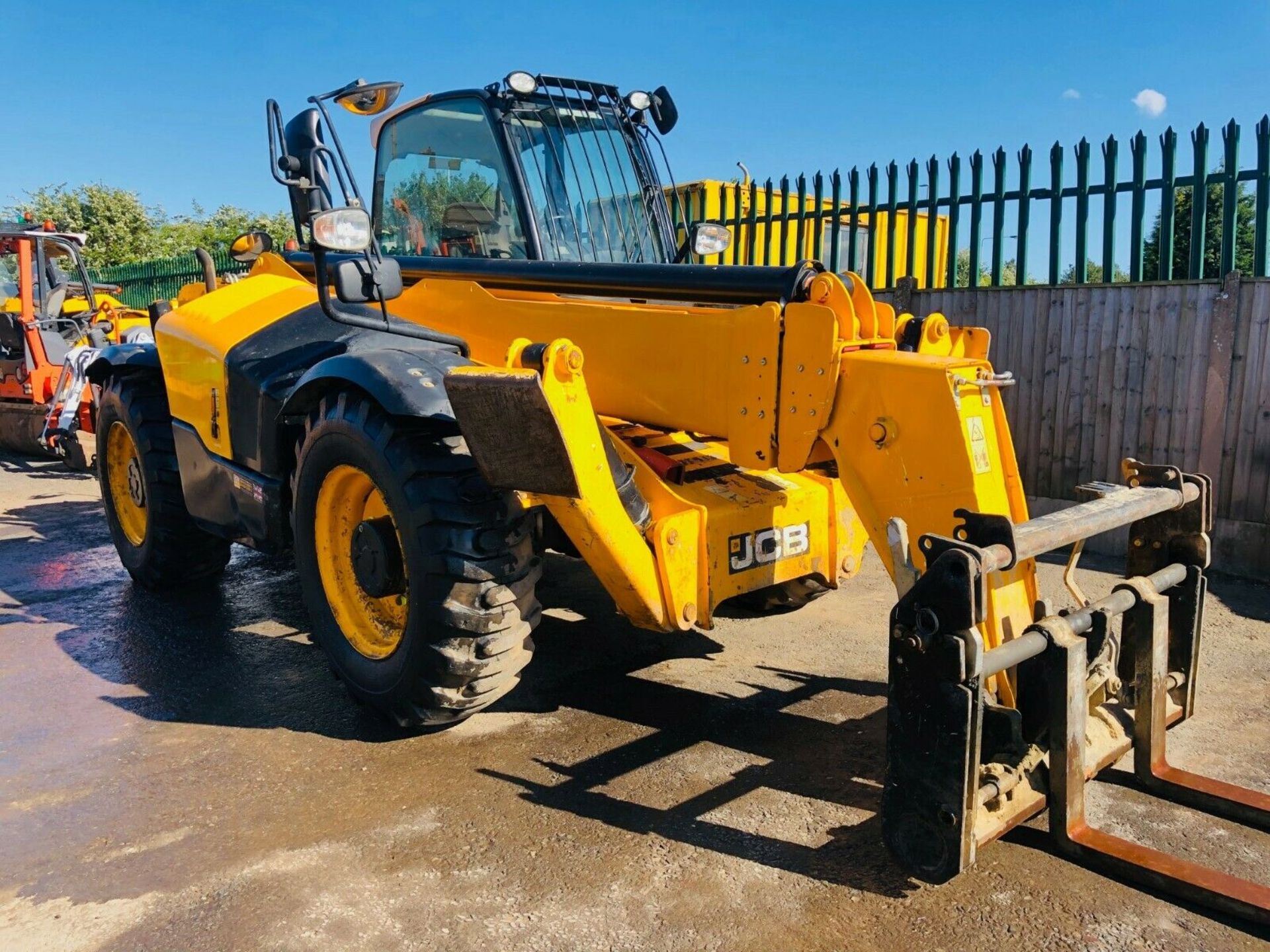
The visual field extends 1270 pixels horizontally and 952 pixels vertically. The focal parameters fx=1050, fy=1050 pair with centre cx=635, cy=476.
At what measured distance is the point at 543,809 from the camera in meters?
3.38

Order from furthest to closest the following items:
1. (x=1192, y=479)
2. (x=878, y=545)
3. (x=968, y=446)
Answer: (x=1192, y=479)
(x=878, y=545)
(x=968, y=446)

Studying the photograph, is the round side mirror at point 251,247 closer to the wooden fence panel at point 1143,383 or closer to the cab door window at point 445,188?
the cab door window at point 445,188

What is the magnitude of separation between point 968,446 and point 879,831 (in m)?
1.19

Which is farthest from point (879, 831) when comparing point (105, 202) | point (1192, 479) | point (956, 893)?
point (105, 202)

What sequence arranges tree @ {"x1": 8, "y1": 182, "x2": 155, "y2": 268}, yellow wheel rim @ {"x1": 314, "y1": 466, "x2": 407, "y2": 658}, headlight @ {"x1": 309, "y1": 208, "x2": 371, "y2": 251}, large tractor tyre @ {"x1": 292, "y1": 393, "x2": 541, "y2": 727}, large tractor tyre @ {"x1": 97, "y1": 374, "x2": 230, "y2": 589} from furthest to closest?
tree @ {"x1": 8, "y1": 182, "x2": 155, "y2": 268}
large tractor tyre @ {"x1": 97, "y1": 374, "x2": 230, "y2": 589}
yellow wheel rim @ {"x1": 314, "y1": 466, "x2": 407, "y2": 658}
headlight @ {"x1": 309, "y1": 208, "x2": 371, "y2": 251}
large tractor tyre @ {"x1": 292, "y1": 393, "x2": 541, "y2": 727}

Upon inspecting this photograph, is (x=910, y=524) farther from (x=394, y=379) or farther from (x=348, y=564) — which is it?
(x=348, y=564)

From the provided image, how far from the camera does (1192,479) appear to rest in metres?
3.62

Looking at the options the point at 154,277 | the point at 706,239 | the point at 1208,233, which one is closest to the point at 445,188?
the point at 706,239

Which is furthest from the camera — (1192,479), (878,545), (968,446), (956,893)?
(1192,479)

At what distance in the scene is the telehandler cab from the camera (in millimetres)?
2889

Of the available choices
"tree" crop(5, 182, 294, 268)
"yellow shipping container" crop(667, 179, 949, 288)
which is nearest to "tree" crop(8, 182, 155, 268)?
"tree" crop(5, 182, 294, 268)

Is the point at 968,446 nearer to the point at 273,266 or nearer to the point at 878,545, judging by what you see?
the point at 878,545

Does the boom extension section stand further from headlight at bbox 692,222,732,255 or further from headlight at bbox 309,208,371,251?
headlight at bbox 692,222,732,255

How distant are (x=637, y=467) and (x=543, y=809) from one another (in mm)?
1221
